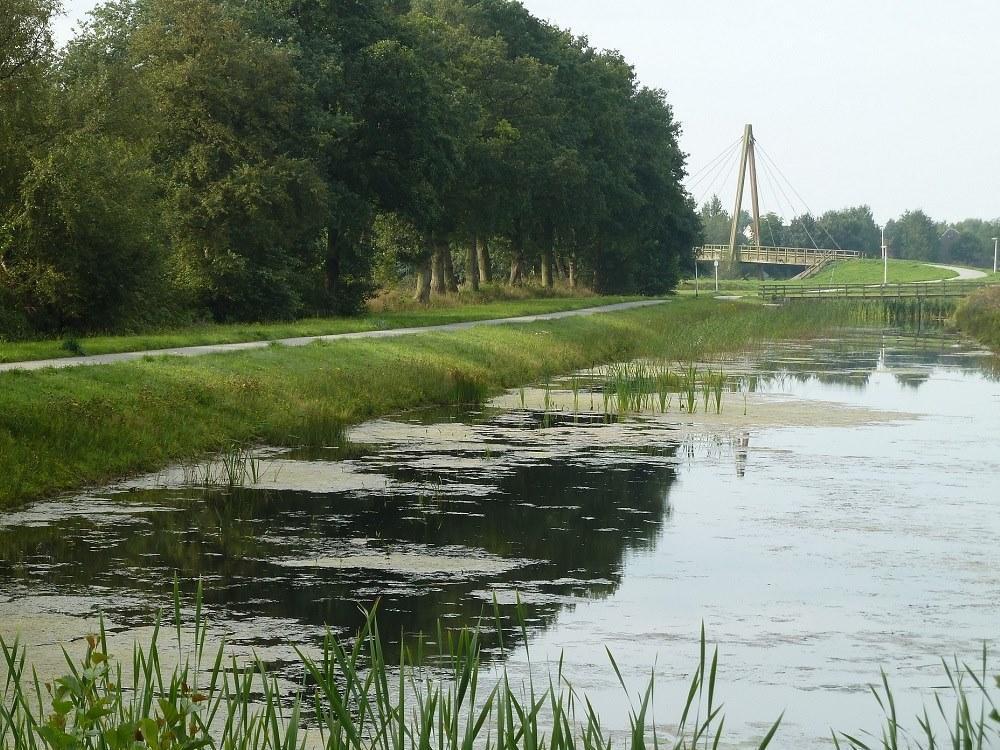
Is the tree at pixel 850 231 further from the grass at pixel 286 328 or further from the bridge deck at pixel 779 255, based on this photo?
the grass at pixel 286 328

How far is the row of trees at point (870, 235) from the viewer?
167 m

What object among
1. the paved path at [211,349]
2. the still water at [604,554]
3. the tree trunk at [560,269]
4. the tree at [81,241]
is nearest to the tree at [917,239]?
the tree trunk at [560,269]

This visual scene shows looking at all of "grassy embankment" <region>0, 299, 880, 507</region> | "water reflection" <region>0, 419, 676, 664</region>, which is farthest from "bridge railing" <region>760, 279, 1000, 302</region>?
"water reflection" <region>0, 419, 676, 664</region>

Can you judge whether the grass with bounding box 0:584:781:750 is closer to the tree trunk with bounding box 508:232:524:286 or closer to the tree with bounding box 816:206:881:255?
the tree trunk with bounding box 508:232:524:286

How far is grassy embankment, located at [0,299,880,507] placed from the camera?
619 inches

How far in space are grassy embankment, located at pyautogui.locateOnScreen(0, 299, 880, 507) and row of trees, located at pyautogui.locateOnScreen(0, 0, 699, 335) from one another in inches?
243

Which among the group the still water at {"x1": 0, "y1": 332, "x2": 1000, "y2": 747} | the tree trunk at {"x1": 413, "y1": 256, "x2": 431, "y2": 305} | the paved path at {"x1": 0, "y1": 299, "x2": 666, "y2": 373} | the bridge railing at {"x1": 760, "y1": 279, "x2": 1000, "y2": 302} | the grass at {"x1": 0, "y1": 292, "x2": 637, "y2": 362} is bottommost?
the still water at {"x1": 0, "y1": 332, "x2": 1000, "y2": 747}

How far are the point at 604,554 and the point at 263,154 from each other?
1078 inches

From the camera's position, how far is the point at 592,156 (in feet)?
229

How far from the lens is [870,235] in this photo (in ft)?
589

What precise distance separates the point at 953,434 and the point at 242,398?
10288 mm

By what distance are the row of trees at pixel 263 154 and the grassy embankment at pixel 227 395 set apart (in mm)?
6176

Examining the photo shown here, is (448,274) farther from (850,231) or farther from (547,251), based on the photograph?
(850,231)

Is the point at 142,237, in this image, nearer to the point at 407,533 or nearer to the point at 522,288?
the point at 407,533
